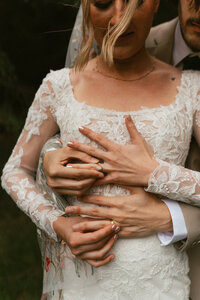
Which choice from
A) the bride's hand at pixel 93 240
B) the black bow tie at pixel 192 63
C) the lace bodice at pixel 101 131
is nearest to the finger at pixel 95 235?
the bride's hand at pixel 93 240

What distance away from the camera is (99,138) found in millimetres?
1676

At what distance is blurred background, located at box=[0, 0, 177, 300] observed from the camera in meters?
3.36

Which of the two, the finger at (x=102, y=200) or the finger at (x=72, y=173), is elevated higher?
the finger at (x=72, y=173)

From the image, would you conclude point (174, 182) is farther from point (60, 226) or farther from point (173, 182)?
point (60, 226)

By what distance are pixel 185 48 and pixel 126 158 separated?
73cm

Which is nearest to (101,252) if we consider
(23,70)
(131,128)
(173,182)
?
(173,182)

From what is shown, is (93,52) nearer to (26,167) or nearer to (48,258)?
(26,167)

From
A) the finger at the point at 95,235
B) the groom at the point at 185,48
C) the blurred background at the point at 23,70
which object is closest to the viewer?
the finger at the point at 95,235

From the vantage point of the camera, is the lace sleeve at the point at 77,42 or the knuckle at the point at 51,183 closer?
the knuckle at the point at 51,183

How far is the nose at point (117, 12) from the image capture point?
1.66 metres

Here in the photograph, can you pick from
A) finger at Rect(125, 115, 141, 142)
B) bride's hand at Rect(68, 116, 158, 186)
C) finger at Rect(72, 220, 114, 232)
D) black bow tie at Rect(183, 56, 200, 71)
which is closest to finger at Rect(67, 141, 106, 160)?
bride's hand at Rect(68, 116, 158, 186)

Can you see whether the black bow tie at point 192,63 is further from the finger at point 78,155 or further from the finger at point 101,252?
the finger at point 101,252

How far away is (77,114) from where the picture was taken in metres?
1.76

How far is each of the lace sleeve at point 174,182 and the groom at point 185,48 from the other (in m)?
0.09
